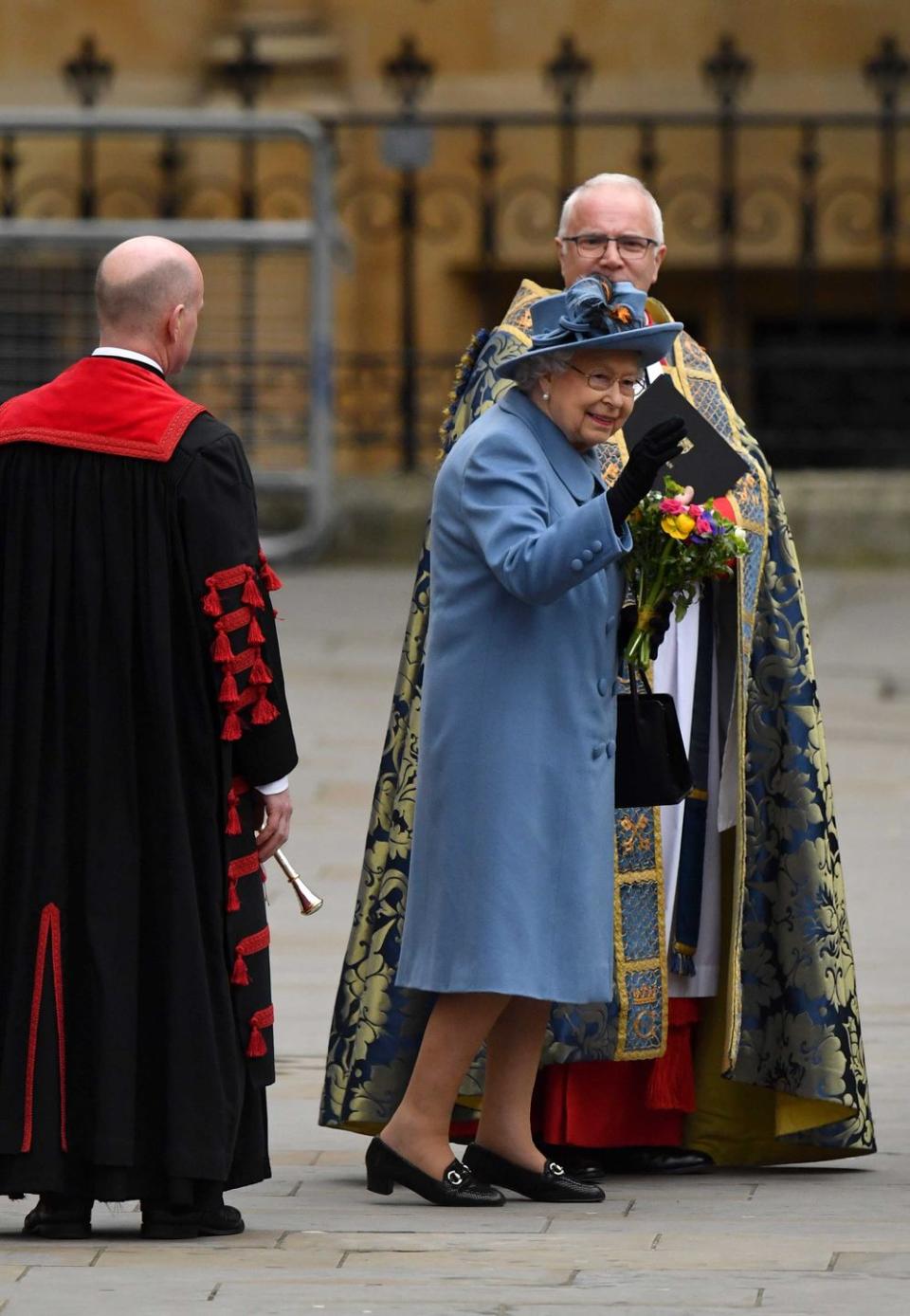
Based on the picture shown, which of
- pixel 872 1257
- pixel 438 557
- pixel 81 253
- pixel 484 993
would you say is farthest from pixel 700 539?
pixel 81 253

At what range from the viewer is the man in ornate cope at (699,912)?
5.64m

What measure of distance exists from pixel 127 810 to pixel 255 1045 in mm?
427

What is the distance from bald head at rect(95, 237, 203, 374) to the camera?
16.4 feet

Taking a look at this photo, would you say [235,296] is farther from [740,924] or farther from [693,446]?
[740,924]

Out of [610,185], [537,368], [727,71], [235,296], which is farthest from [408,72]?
[537,368]

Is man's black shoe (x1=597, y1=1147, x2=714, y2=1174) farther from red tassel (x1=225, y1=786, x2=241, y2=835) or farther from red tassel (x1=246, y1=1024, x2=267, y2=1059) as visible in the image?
red tassel (x1=225, y1=786, x2=241, y2=835)

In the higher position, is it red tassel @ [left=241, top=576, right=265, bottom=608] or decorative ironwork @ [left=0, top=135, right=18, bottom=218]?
decorative ironwork @ [left=0, top=135, right=18, bottom=218]

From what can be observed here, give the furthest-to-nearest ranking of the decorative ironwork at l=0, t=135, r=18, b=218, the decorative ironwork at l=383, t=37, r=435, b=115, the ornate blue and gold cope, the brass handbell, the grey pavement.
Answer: the decorative ironwork at l=383, t=37, r=435, b=115 < the decorative ironwork at l=0, t=135, r=18, b=218 < the ornate blue and gold cope < the brass handbell < the grey pavement

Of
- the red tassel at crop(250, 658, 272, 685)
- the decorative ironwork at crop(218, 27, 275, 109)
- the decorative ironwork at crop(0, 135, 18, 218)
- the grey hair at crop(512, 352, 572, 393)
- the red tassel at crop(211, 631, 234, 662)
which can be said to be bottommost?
the red tassel at crop(250, 658, 272, 685)

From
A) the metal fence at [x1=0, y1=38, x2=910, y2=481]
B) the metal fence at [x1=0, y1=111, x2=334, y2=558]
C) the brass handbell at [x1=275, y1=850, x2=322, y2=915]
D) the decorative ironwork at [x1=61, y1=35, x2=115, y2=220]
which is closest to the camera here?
the brass handbell at [x1=275, y1=850, x2=322, y2=915]

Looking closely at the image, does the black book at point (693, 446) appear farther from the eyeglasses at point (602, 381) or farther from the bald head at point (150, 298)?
the bald head at point (150, 298)

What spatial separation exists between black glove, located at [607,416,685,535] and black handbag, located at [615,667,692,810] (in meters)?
0.43

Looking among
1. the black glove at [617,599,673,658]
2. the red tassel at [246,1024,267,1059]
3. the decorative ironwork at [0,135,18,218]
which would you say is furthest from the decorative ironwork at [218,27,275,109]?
the red tassel at [246,1024,267,1059]

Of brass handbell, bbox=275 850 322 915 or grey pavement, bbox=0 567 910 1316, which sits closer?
grey pavement, bbox=0 567 910 1316
